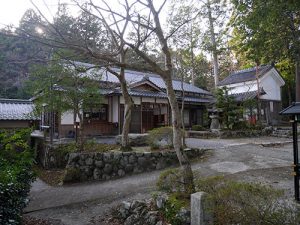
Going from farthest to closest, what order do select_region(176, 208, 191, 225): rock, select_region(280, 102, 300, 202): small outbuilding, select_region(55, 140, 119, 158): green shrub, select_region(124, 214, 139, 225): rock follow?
select_region(55, 140, 119, 158): green shrub < select_region(124, 214, 139, 225): rock < select_region(280, 102, 300, 202): small outbuilding < select_region(176, 208, 191, 225): rock

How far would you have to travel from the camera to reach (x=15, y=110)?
20.9 metres

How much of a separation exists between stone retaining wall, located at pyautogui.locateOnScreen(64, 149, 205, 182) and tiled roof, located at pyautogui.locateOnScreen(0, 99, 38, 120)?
6295 mm

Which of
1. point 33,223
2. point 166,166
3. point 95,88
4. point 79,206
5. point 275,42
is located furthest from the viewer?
point 95,88

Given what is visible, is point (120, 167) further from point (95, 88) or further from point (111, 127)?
point (111, 127)

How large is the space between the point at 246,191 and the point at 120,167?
327 inches

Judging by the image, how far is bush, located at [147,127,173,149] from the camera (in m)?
13.4

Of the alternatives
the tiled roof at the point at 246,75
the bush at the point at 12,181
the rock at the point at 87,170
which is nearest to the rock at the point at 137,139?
the rock at the point at 87,170

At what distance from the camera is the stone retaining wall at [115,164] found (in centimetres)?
1227

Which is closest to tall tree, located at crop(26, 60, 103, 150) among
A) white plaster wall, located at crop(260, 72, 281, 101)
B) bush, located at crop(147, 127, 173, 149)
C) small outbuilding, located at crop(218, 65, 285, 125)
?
bush, located at crop(147, 127, 173, 149)

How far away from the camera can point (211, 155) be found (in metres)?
12.8

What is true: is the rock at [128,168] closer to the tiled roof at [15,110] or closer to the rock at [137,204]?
the rock at [137,204]

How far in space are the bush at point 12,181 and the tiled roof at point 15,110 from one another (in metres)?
9.50

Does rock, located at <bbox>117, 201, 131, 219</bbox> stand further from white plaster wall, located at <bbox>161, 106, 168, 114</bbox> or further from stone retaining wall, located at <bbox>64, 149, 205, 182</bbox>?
white plaster wall, located at <bbox>161, 106, 168, 114</bbox>

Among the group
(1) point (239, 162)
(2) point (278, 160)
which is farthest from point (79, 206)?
(2) point (278, 160)
